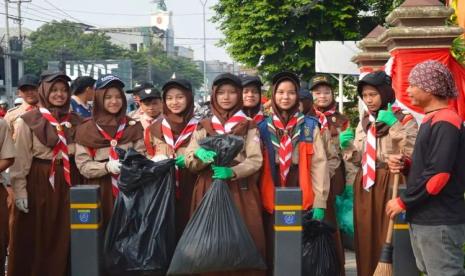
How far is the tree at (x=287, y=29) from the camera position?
1439 cm

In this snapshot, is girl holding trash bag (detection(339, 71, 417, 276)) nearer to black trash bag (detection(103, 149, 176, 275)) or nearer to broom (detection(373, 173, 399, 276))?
broom (detection(373, 173, 399, 276))

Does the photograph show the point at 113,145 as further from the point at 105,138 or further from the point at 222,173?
the point at 222,173

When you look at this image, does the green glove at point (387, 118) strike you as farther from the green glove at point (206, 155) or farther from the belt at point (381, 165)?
the green glove at point (206, 155)

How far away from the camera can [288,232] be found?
194 inches

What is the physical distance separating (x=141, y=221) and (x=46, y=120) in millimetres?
1451

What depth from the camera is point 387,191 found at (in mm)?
5609

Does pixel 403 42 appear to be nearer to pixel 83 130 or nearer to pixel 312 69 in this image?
pixel 83 130

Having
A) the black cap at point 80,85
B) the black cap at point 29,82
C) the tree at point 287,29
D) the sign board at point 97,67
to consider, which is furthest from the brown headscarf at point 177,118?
the sign board at point 97,67

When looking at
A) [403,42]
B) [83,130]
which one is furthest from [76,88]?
[403,42]

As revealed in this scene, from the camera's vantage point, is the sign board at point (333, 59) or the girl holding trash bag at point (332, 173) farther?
the sign board at point (333, 59)

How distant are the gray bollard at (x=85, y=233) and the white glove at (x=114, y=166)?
452 millimetres

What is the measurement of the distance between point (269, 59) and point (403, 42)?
27.7ft

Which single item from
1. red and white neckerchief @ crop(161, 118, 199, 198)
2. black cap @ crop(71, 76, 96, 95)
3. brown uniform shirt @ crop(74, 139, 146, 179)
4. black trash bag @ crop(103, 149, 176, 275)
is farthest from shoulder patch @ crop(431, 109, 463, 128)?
black cap @ crop(71, 76, 96, 95)

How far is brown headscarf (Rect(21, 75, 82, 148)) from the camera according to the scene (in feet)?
19.2
